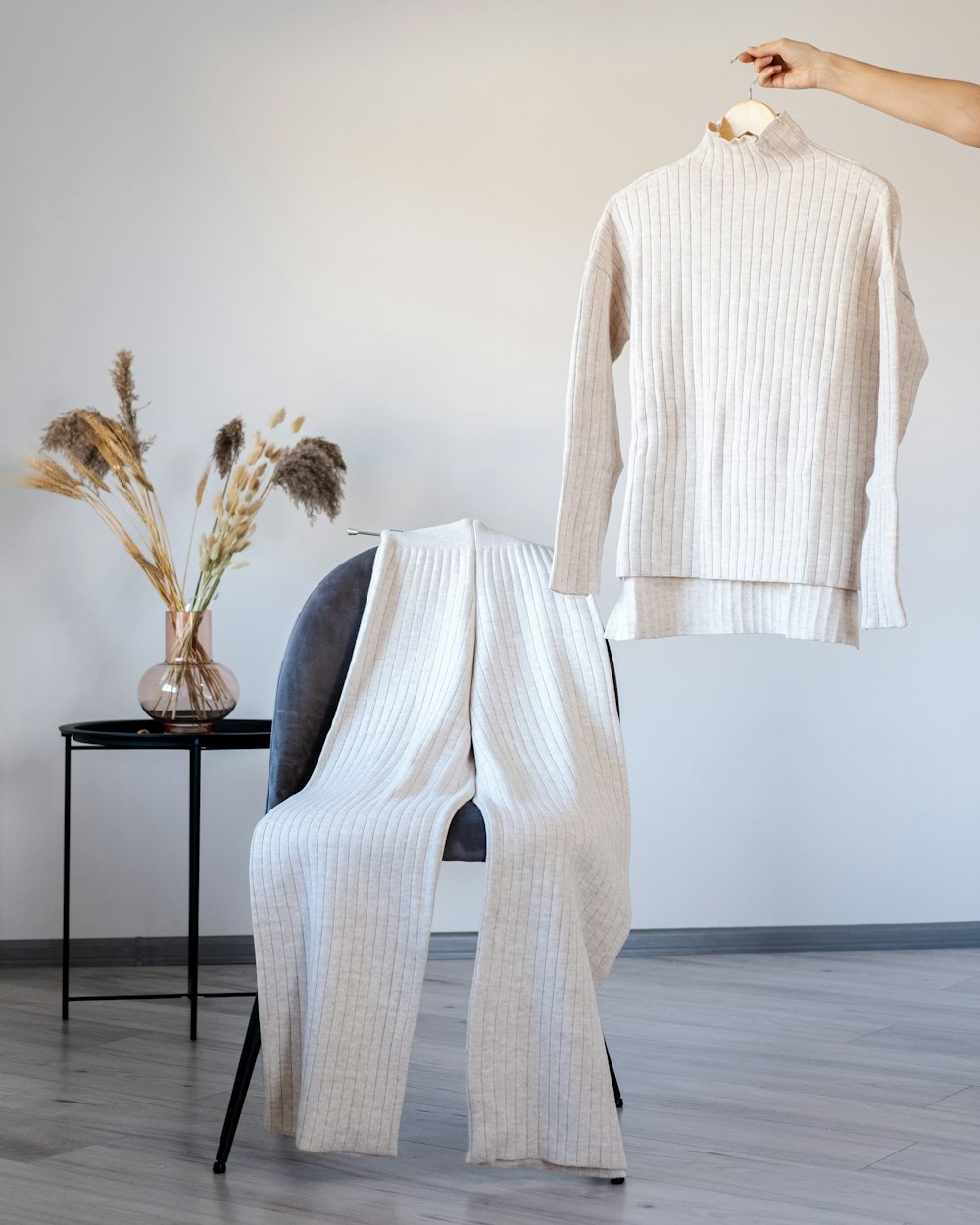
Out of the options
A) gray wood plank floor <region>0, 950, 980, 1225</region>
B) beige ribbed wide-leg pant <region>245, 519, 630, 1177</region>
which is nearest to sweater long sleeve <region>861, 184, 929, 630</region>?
beige ribbed wide-leg pant <region>245, 519, 630, 1177</region>

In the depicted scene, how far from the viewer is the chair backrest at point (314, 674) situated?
1990 millimetres

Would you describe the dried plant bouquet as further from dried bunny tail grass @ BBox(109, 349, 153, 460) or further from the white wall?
the white wall

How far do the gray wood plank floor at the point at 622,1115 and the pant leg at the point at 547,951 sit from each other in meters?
0.08

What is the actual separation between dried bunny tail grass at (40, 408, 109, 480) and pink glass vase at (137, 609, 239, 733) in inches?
14.3

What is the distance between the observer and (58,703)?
9.82 feet

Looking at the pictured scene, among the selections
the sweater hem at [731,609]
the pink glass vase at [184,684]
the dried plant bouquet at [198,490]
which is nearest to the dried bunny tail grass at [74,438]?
the dried plant bouquet at [198,490]

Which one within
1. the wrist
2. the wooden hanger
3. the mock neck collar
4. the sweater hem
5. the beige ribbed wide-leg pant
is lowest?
the beige ribbed wide-leg pant

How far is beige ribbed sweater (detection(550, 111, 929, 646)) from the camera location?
6.00 ft

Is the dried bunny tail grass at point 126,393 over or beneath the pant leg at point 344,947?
over

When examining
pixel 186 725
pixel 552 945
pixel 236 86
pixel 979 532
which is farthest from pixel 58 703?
pixel 979 532

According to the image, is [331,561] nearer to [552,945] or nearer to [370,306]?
[370,306]

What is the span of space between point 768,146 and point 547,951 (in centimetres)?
115

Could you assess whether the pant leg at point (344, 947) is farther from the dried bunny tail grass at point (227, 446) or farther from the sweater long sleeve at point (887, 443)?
the dried bunny tail grass at point (227, 446)

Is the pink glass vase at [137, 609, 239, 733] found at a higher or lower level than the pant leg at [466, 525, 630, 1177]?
higher
